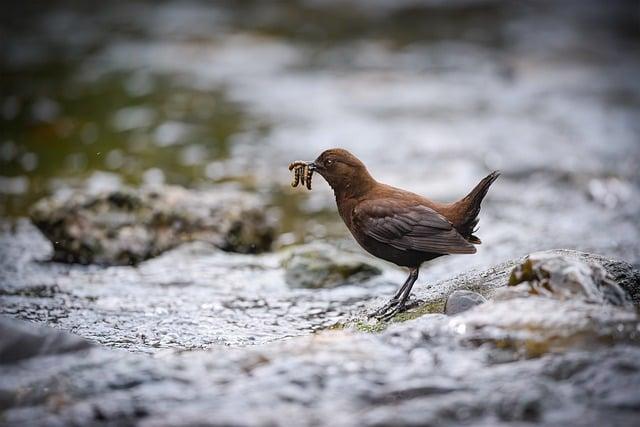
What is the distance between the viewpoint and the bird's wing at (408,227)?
4520mm

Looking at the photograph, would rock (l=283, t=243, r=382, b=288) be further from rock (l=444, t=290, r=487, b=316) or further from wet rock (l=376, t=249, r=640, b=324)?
rock (l=444, t=290, r=487, b=316)

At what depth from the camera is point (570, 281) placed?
149 inches

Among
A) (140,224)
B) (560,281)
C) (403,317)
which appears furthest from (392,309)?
(140,224)

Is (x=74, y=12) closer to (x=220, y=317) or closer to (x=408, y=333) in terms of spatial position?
(x=220, y=317)

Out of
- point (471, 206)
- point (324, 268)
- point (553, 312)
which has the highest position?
point (471, 206)

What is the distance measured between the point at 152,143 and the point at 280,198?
294cm

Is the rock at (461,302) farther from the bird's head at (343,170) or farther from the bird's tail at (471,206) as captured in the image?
the bird's head at (343,170)

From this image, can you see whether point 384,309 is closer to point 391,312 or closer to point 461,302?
point 391,312

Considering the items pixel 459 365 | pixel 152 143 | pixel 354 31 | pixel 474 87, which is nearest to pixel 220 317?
Answer: pixel 459 365

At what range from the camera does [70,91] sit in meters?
13.8

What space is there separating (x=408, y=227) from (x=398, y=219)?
0.25 feet

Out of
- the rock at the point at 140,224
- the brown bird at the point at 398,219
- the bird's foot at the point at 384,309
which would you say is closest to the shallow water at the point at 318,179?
the bird's foot at the point at 384,309

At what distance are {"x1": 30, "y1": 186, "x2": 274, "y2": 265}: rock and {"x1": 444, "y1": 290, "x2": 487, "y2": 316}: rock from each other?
123 inches

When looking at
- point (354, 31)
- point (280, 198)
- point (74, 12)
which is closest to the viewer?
point (280, 198)
